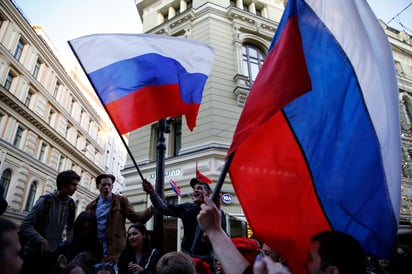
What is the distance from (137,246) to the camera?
9.95 feet

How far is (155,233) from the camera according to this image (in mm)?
3100

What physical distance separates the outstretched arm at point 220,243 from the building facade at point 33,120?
21525 millimetres

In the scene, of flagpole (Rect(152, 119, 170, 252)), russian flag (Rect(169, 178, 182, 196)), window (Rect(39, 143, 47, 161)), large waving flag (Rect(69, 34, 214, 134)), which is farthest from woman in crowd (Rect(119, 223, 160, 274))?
window (Rect(39, 143, 47, 161))

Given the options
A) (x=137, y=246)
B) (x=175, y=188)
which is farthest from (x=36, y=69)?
(x=137, y=246)

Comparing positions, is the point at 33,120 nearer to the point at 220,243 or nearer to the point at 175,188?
the point at 175,188

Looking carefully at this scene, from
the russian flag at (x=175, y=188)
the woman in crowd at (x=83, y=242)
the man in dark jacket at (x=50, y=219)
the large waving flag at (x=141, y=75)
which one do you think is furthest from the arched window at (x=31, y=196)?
the large waving flag at (x=141, y=75)

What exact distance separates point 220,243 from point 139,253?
2019mm

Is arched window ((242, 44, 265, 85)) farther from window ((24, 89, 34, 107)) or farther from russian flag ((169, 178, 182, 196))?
window ((24, 89, 34, 107))

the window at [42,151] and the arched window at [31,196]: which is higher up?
the window at [42,151]

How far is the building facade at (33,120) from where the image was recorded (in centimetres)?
1911

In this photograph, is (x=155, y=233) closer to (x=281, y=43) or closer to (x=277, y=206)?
(x=277, y=206)

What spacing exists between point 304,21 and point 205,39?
1124 cm

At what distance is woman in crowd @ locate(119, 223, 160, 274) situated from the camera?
2.89m

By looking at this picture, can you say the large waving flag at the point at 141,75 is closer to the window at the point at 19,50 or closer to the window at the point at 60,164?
the window at the point at 19,50
